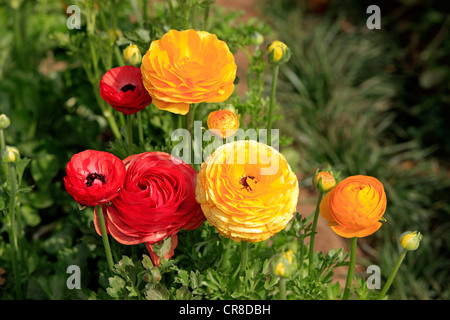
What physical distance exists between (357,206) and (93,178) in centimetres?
42

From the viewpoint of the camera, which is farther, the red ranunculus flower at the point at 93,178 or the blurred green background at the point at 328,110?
the blurred green background at the point at 328,110

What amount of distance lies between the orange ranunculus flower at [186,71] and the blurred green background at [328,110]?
0.97 ft

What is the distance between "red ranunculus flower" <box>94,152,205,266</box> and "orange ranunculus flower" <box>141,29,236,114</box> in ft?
0.35

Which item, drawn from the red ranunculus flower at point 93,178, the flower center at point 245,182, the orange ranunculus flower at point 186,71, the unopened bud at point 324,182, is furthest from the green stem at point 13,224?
the unopened bud at point 324,182

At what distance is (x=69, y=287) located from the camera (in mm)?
1141

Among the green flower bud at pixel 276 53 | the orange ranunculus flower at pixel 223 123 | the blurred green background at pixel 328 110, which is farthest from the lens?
the blurred green background at pixel 328 110

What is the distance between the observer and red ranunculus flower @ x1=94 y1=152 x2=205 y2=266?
0.81 meters

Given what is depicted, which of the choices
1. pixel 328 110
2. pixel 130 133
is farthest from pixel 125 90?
pixel 328 110

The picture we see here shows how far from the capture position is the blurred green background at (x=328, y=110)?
1594 mm

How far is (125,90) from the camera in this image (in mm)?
933

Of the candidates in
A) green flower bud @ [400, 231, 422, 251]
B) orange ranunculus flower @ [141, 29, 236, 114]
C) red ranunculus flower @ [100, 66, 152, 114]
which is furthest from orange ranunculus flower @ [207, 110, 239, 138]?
green flower bud @ [400, 231, 422, 251]

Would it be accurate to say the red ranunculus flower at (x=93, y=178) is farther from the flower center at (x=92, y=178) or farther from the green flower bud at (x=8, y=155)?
the green flower bud at (x=8, y=155)

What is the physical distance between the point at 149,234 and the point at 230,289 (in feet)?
0.77

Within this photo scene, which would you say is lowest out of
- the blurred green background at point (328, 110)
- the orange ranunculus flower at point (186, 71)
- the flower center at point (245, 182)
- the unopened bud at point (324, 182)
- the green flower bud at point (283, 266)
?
the blurred green background at point (328, 110)
